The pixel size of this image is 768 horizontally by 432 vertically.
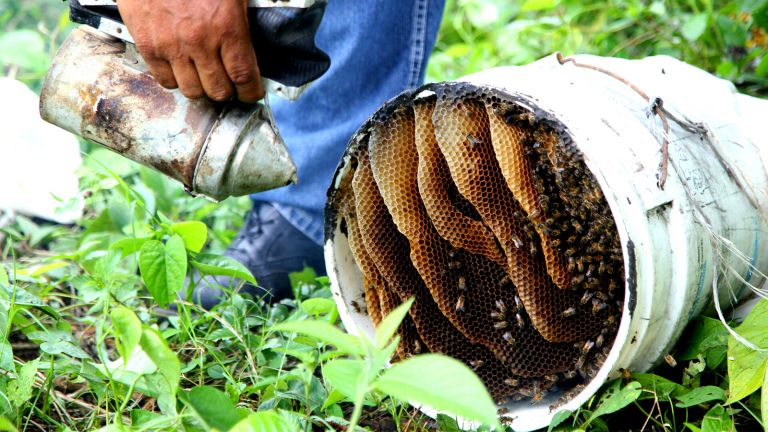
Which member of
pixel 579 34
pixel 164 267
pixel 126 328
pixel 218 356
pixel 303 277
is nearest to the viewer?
pixel 126 328

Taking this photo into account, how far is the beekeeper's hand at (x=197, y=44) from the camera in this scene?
1.45m

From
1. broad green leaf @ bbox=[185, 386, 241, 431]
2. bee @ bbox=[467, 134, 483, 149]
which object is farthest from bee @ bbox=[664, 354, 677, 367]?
broad green leaf @ bbox=[185, 386, 241, 431]

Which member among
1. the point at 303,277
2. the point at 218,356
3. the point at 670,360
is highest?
the point at 670,360

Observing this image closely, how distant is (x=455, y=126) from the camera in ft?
5.46

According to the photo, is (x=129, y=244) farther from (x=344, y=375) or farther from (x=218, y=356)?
(x=344, y=375)

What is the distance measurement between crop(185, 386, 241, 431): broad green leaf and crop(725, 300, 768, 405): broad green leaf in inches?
36.3

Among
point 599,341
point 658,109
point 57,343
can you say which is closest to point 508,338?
point 599,341

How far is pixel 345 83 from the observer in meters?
2.37

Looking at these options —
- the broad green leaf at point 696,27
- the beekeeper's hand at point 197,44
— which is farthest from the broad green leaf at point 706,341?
the broad green leaf at point 696,27

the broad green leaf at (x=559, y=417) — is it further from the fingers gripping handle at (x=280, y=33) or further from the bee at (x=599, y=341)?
the fingers gripping handle at (x=280, y=33)

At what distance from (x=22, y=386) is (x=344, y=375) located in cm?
79

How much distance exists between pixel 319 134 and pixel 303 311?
2.19 feet

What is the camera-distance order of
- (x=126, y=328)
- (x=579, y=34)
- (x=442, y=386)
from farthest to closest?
(x=579, y=34)
(x=126, y=328)
(x=442, y=386)

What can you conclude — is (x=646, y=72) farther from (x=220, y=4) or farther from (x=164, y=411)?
(x=164, y=411)
